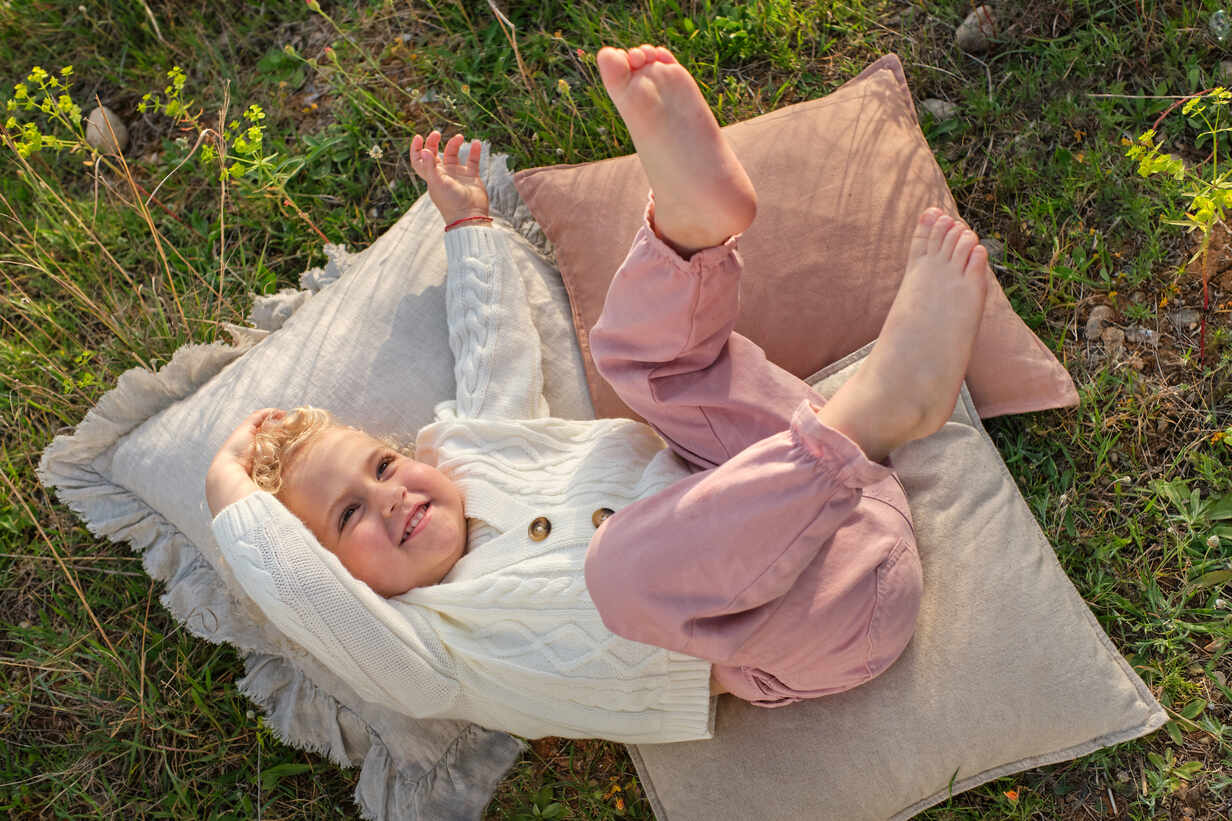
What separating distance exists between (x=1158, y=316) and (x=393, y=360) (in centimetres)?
193

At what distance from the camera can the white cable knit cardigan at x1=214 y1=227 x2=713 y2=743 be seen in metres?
1.94

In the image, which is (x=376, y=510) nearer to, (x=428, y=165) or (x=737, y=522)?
(x=737, y=522)

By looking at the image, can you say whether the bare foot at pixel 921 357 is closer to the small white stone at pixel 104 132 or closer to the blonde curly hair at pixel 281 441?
the blonde curly hair at pixel 281 441

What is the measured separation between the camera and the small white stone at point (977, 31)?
103 inches

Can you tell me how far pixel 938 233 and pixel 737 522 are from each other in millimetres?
745

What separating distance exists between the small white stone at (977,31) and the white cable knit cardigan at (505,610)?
1.52 meters

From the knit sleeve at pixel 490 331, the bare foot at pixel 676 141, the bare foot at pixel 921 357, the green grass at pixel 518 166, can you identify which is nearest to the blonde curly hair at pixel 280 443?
the knit sleeve at pixel 490 331

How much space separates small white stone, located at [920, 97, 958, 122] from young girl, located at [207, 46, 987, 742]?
0.88 m

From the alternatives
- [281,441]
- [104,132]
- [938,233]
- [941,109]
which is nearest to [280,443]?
[281,441]

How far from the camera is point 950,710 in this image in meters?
1.96

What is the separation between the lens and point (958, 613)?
201cm

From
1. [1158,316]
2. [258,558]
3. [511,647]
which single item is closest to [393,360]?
[258,558]

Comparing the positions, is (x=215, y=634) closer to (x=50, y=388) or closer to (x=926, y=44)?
(x=50, y=388)

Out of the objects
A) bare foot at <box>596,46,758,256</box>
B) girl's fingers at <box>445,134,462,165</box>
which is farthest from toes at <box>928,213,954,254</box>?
girl's fingers at <box>445,134,462,165</box>
